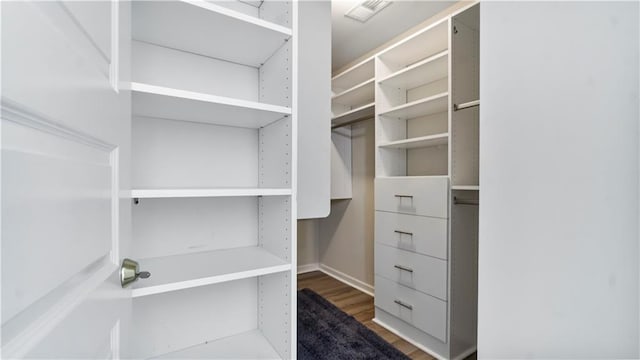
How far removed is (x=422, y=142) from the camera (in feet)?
6.63

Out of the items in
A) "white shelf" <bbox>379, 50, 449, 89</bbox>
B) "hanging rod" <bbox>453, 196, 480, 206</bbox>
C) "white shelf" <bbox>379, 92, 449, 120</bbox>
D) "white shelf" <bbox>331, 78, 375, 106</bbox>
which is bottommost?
"hanging rod" <bbox>453, 196, 480, 206</bbox>

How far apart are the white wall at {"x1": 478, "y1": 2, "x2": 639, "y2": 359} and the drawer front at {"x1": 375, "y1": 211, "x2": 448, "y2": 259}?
1.08 m

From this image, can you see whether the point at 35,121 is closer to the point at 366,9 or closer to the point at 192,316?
the point at 192,316

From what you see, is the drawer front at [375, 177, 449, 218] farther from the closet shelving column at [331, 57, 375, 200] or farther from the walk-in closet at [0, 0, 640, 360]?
the closet shelving column at [331, 57, 375, 200]

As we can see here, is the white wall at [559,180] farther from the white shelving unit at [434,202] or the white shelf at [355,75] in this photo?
the white shelf at [355,75]

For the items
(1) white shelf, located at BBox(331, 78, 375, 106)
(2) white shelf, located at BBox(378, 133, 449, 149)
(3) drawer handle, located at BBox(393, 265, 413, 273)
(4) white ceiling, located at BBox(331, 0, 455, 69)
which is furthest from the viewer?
(1) white shelf, located at BBox(331, 78, 375, 106)

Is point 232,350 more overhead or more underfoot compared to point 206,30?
more underfoot

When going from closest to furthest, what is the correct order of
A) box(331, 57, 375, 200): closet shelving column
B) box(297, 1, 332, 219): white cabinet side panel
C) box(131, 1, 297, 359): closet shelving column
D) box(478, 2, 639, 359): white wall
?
box(478, 2, 639, 359): white wall, box(131, 1, 297, 359): closet shelving column, box(297, 1, 332, 219): white cabinet side panel, box(331, 57, 375, 200): closet shelving column

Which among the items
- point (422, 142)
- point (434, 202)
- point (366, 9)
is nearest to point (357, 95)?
point (366, 9)

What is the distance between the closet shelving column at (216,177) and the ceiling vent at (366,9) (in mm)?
1178

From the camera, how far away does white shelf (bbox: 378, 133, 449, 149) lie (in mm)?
1825

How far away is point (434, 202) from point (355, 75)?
1428 mm

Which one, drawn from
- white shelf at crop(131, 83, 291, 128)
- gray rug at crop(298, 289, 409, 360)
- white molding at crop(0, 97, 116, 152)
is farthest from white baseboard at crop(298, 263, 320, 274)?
white molding at crop(0, 97, 116, 152)

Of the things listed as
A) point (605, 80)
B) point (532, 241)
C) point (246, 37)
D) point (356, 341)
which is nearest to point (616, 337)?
point (532, 241)
